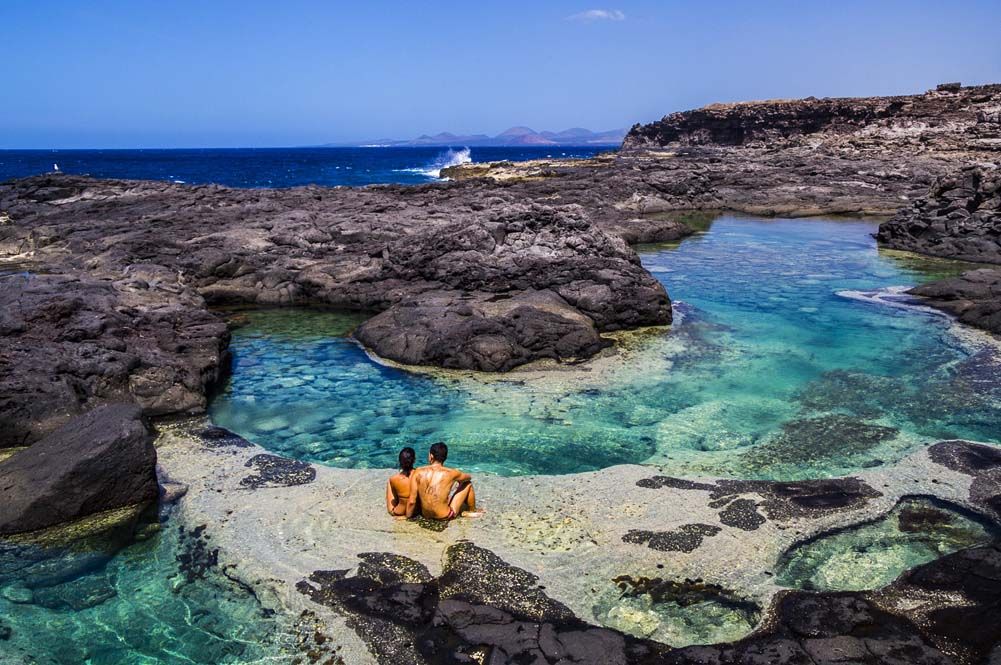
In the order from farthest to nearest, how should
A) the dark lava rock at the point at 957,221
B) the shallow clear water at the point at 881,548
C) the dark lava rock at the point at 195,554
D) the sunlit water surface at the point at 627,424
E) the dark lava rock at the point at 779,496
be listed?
the dark lava rock at the point at 957,221 → the dark lava rock at the point at 779,496 → the dark lava rock at the point at 195,554 → the shallow clear water at the point at 881,548 → the sunlit water surface at the point at 627,424

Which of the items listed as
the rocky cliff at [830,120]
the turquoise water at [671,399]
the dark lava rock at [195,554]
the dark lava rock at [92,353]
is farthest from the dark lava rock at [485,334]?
the rocky cliff at [830,120]

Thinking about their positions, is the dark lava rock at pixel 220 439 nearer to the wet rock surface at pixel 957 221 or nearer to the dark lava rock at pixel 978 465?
the dark lava rock at pixel 978 465

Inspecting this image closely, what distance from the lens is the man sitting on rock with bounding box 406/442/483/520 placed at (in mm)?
7863

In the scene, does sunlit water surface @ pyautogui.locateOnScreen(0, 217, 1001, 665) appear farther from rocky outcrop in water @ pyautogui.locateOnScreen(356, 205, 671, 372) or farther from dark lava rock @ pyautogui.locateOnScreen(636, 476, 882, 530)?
rocky outcrop in water @ pyautogui.locateOnScreen(356, 205, 671, 372)

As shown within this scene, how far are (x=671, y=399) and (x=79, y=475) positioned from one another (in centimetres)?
834

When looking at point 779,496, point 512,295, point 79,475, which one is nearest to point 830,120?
point 512,295

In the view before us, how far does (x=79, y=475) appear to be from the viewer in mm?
8078

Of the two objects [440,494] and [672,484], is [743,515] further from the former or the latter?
[440,494]

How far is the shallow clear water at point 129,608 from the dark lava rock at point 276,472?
1244mm

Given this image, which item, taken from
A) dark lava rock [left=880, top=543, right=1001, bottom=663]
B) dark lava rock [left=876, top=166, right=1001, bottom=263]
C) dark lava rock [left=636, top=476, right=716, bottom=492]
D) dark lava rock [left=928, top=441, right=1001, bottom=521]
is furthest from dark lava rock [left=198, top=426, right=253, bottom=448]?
dark lava rock [left=876, top=166, right=1001, bottom=263]

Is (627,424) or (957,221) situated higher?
(957,221)

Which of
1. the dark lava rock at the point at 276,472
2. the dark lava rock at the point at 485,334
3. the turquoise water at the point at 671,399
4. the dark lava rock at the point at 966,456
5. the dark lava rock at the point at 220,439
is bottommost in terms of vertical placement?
the turquoise water at the point at 671,399

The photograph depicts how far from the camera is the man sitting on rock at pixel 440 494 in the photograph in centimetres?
786

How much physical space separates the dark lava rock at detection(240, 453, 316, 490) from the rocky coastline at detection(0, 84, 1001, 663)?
36mm
